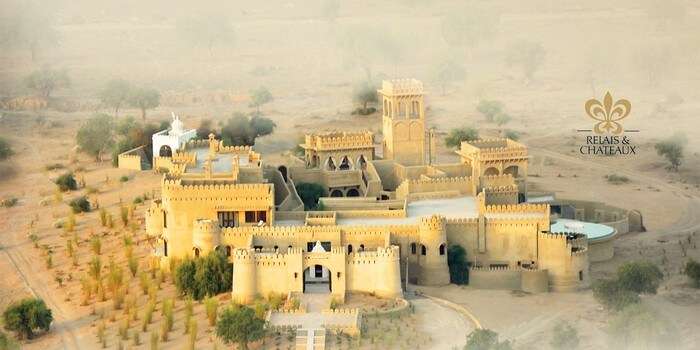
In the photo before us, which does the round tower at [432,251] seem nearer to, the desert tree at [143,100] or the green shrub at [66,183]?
the green shrub at [66,183]

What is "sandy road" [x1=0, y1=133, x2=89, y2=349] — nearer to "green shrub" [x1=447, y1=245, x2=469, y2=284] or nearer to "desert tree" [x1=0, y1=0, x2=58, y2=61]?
"green shrub" [x1=447, y1=245, x2=469, y2=284]

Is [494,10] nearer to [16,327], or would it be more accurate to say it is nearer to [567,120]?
[567,120]

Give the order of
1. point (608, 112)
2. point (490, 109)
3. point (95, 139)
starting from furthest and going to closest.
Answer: point (608, 112) < point (490, 109) < point (95, 139)

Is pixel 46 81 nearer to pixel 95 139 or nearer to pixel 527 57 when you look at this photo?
pixel 95 139

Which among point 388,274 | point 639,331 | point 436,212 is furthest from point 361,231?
point 639,331

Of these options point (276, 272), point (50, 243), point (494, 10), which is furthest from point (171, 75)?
point (276, 272)

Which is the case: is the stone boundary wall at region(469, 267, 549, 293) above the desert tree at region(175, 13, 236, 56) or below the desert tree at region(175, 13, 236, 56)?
below

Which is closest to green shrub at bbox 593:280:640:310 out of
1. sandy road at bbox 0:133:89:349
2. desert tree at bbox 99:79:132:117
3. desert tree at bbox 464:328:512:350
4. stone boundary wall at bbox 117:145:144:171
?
desert tree at bbox 464:328:512:350
